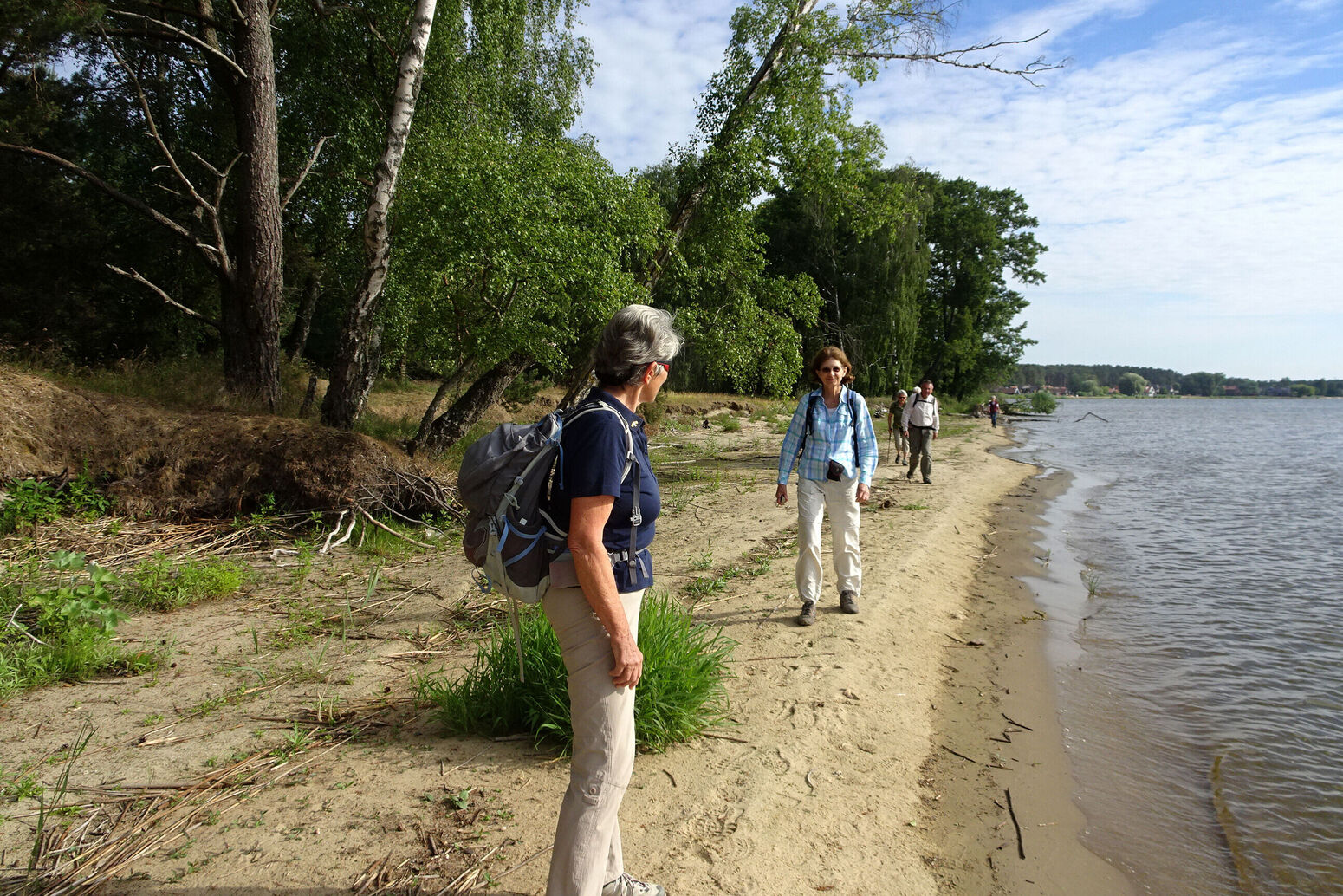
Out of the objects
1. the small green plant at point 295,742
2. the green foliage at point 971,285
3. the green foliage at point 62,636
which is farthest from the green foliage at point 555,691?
the green foliage at point 971,285

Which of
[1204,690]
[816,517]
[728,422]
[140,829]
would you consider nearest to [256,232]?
Result: [816,517]

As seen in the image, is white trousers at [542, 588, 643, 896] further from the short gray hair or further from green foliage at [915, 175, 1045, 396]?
green foliage at [915, 175, 1045, 396]

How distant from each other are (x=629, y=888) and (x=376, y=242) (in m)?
8.55

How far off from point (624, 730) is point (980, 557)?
27.8ft

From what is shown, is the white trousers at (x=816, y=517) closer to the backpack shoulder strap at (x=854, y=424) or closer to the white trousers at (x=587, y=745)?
the backpack shoulder strap at (x=854, y=424)

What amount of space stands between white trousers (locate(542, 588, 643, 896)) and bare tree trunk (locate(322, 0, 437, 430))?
8.23 meters

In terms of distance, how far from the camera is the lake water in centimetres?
390

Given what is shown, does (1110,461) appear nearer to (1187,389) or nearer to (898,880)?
(898,880)

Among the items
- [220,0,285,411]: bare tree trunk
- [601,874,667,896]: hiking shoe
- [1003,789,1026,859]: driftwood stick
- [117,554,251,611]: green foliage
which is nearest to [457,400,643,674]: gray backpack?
[601,874,667,896]: hiking shoe

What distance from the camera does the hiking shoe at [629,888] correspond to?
8.64ft

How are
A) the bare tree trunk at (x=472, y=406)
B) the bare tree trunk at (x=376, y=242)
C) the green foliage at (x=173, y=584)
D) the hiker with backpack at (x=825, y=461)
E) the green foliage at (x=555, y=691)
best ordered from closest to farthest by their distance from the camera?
the green foliage at (x=555, y=691), the green foliage at (x=173, y=584), the hiker with backpack at (x=825, y=461), the bare tree trunk at (x=376, y=242), the bare tree trunk at (x=472, y=406)

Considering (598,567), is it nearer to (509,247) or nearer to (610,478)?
(610,478)

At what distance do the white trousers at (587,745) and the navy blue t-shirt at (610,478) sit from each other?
0.19 m

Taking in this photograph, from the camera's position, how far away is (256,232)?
992 centimetres
